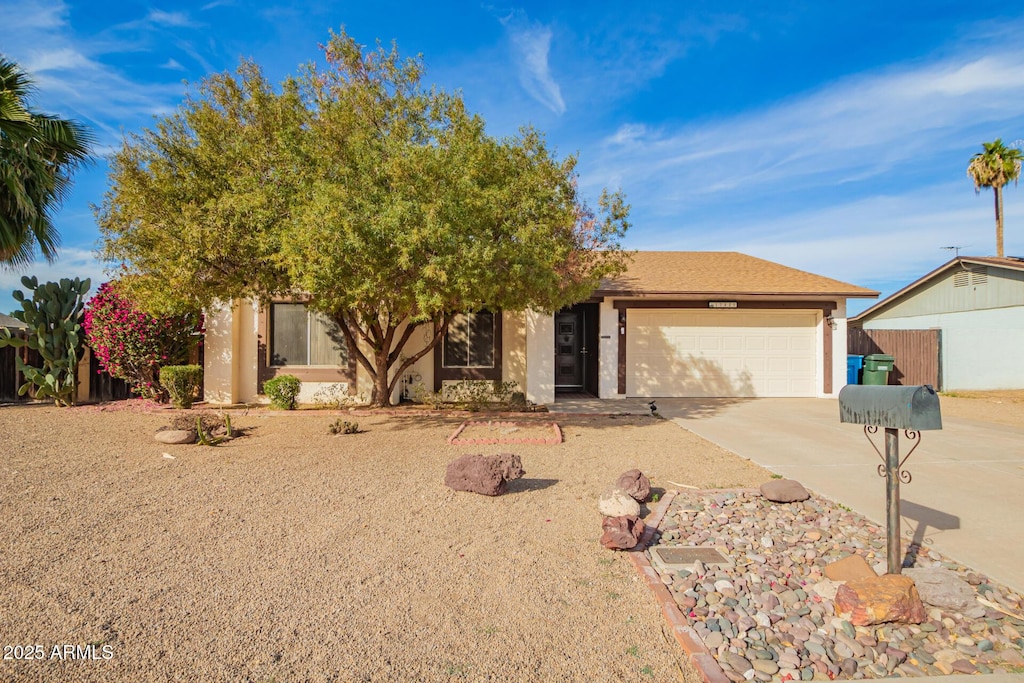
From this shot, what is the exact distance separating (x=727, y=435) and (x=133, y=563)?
7628 mm

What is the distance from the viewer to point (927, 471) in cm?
582

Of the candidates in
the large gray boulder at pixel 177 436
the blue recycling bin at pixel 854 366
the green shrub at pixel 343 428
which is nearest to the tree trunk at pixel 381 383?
the green shrub at pixel 343 428

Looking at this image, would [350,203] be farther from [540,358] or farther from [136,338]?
[136,338]

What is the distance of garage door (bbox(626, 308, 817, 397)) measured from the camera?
1320cm

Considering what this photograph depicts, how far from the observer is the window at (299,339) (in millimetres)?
11898

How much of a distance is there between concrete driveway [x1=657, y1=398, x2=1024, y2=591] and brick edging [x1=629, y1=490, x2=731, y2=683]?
→ 2.04 metres

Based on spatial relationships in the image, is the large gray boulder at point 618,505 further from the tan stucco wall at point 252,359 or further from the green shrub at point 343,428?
the tan stucco wall at point 252,359

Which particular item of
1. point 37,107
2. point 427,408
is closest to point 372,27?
point 37,107

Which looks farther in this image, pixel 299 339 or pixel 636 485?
pixel 299 339

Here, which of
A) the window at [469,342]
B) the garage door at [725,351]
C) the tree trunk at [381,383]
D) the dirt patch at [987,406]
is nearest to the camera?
the dirt patch at [987,406]

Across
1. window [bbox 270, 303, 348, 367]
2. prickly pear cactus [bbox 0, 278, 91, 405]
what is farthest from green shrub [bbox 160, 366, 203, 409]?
prickly pear cactus [bbox 0, 278, 91, 405]

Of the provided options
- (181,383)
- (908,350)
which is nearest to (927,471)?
(908,350)

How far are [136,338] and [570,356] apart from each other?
10.1m

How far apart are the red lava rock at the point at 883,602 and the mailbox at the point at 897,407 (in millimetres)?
856
